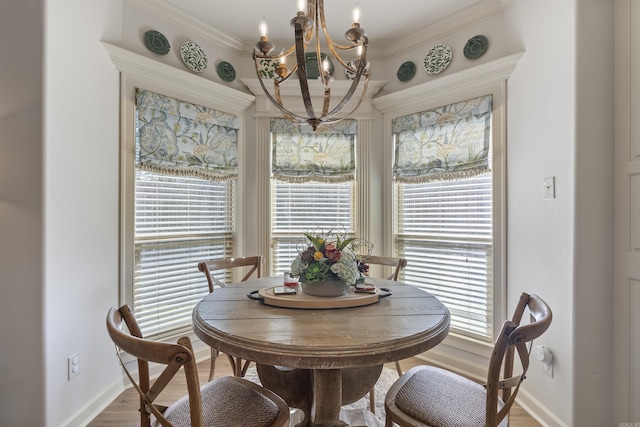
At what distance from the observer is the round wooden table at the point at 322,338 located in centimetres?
106

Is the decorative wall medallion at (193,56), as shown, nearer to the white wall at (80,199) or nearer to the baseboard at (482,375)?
the white wall at (80,199)

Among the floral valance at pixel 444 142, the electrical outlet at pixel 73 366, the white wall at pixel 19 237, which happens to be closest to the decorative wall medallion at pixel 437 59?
the floral valance at pixel 444 142

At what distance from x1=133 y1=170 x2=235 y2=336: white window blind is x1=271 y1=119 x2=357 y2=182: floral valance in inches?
20.4

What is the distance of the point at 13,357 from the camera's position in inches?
65.5

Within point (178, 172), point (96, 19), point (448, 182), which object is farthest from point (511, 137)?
point (96, 19)

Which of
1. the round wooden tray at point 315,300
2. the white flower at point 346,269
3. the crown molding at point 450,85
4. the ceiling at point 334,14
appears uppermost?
the ceiling at point 334,14

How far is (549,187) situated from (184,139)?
8.46 feet

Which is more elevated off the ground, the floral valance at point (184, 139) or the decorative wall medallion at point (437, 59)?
the decorative wall medallion at point (437, 59)

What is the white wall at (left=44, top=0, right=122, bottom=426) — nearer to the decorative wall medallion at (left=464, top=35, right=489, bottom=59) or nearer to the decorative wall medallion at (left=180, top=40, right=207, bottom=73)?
the decorative wall medallion at (left=180, top=40, right=207, bottom=73)

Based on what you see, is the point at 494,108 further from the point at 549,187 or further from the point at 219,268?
the point at 219,268

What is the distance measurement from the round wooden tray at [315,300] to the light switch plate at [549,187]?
1198 millimetres

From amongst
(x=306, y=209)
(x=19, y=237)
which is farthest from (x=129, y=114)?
(x=306, y=209)

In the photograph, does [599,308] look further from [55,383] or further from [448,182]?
[55,383]

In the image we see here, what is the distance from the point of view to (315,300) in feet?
4.97
